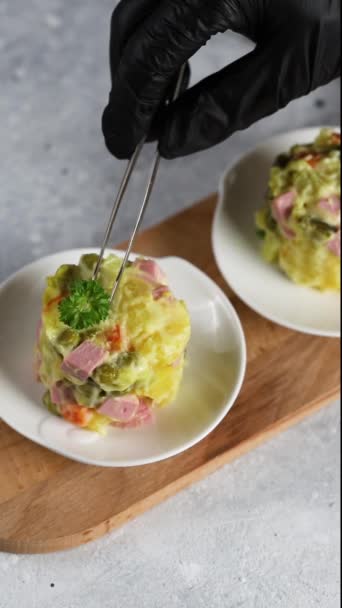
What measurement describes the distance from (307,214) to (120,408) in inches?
31.7

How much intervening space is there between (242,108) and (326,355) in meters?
0.78

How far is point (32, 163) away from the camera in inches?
119

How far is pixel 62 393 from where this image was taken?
6.93 ft

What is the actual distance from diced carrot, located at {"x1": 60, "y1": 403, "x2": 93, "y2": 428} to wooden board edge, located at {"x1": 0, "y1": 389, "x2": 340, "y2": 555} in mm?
238

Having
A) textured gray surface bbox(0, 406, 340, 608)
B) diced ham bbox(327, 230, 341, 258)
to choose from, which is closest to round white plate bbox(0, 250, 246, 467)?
textured gray surface bbox(0, 406, 340, 608)

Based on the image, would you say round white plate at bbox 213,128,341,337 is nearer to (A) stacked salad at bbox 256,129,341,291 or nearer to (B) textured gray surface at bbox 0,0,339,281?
(A) stacked salad at bbox 256,129,341,291

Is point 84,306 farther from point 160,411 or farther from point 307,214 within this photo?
point 307,214

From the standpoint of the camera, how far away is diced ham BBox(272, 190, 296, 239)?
2520 mm

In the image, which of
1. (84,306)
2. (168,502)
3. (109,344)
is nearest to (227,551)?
(168,502)

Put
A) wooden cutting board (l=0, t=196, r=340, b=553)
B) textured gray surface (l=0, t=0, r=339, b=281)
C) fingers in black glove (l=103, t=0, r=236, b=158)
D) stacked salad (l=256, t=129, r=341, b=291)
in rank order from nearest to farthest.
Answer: fingers in black glove (l=103, t=0, r=236, b=158)
wooden cutting board (l=0, t=196, r=340, b=553)
stacked salad (l=256, t=129, r=341, b=291)
textured gray surface (l=0, t=0, r=339, b=281)

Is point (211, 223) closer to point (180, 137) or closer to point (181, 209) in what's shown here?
point (181, 209)

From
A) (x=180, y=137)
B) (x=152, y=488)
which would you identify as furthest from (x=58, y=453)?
(x=180, y=137)

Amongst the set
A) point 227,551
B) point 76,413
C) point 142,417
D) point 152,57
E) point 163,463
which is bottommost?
point 227,551

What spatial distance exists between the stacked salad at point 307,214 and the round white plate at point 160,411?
31 cm
